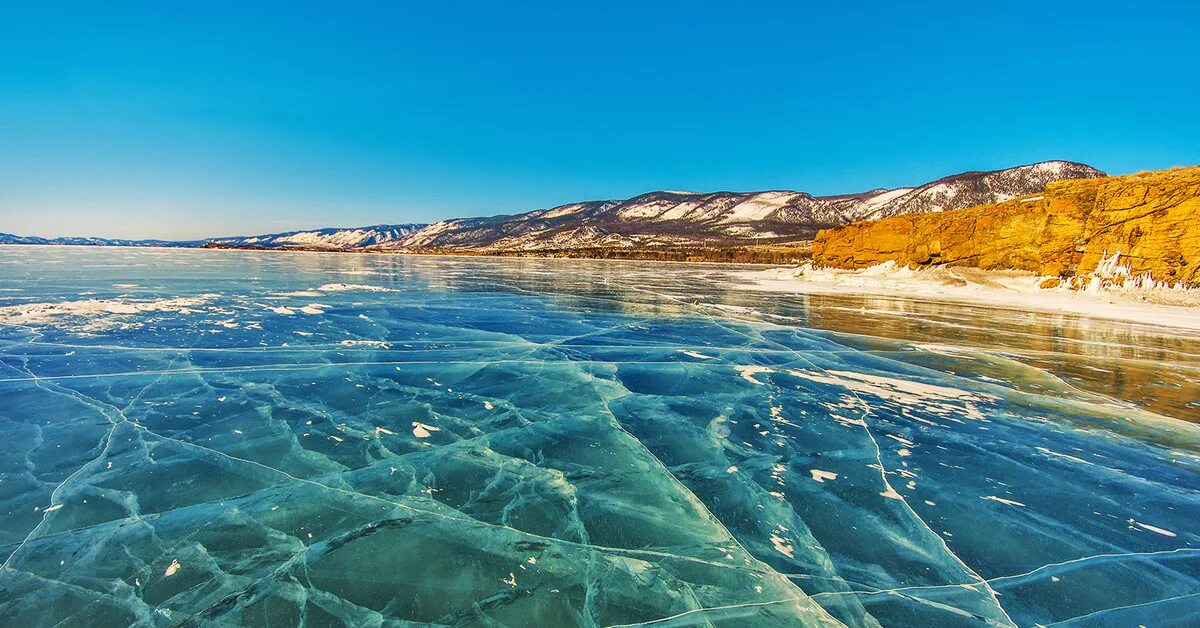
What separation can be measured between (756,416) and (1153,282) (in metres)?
20.7

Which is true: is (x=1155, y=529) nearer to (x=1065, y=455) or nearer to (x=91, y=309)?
(x=1065, y=455)

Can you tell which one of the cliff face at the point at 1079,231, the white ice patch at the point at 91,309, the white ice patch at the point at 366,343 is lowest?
the white ice patch at the point at 366,343

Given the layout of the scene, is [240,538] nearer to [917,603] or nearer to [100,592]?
[100,592]

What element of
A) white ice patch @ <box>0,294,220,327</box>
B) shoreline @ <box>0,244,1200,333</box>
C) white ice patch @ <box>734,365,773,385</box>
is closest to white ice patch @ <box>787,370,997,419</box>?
white ice patch @ <box>734,365,773,385</box>

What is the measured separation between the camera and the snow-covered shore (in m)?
14.7

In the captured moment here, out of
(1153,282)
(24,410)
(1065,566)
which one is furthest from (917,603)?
(1153,282)

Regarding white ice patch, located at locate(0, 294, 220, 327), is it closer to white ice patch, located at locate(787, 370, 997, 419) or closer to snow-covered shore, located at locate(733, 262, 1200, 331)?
white ice patch, located at locate(787, 370, 997, 419)

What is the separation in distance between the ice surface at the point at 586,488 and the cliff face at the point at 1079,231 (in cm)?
1360

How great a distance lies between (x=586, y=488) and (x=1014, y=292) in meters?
24.8

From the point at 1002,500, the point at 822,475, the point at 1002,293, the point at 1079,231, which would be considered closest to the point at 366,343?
the point at 822,475

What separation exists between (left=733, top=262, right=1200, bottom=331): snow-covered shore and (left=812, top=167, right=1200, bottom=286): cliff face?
0.63m

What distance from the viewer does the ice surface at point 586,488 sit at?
7.93 feet

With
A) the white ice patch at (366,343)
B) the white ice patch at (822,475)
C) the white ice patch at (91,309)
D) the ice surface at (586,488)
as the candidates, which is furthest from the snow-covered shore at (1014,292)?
the white ice patch at (91,309)

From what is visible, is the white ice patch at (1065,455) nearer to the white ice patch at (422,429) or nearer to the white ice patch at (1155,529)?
the white ice patch at (1155,529)
